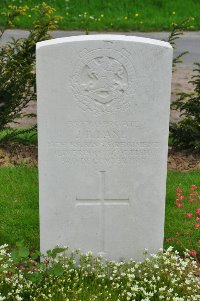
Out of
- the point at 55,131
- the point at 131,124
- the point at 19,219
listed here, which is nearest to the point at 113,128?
A: the point at 131,124

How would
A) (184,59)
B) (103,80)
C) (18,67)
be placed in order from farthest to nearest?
1. (184,59)
2. (18,67)
3. (103,80)

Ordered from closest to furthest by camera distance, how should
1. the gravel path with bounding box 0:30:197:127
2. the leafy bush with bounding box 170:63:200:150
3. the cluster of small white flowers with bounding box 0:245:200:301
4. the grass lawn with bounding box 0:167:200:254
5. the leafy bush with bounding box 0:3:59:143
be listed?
the cluster of small white flowers with bounding box 0:245:200:301, the grass lawn with bounding box 0:167:200:254, the leafy bush with bounding box 0:3:59:143, the leafy bush with bounding box 170:63:200:150, the gravel path with bounding box 0:30:197:127

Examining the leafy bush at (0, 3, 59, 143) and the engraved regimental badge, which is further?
the leafy bush at (0, 3, 59, 143)

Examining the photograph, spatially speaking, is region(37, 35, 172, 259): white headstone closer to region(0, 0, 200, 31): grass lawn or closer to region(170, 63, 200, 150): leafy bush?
region(170, 63, 200, 150): leafy bush

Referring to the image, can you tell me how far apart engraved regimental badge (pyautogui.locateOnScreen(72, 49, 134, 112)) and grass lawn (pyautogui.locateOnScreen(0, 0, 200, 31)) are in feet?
35.6

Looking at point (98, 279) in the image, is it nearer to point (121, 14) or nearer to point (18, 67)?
point (18, 67)

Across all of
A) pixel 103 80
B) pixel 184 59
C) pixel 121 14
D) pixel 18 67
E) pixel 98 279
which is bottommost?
pixel 98 279

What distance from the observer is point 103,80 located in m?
4.09

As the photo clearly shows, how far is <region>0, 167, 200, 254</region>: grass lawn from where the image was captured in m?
4.94

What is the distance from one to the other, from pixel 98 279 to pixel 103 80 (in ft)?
4.59

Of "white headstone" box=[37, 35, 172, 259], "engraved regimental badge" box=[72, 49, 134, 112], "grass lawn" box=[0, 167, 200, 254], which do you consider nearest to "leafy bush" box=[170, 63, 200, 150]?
"grass lawn" box=[0, 167, 200, 254]

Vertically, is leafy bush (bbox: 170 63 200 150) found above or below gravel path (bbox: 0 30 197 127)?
below

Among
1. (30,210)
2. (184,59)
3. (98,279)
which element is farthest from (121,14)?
(98,279)

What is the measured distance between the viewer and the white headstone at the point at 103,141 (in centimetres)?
404
